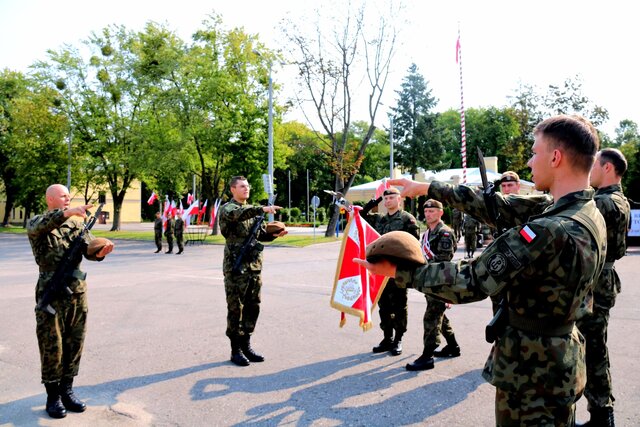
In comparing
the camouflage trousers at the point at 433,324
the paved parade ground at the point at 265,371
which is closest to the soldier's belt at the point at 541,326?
the paved parade ground at the point at 265,371

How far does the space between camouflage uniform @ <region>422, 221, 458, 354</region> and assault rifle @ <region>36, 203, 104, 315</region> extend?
143 inches

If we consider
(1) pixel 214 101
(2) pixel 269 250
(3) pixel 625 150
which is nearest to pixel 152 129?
(1) pixel 214 101

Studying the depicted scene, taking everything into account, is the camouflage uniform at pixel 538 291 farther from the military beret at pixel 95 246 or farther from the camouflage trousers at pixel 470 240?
Answer: the camouflage trousers at pixel 470 240

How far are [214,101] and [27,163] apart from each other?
18045 mm

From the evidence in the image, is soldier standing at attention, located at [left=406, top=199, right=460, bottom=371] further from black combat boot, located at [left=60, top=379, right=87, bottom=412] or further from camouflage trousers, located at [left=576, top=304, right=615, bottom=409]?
black combat boot, located at [left=60, top=379, right=87, bottom=412]

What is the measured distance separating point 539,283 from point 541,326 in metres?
0.24

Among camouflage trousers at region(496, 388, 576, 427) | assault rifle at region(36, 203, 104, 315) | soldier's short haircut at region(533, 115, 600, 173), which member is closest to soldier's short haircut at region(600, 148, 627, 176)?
soldier's short haircut at region(533, 115, 600, 173)

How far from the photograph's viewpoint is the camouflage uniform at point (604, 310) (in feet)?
13.0

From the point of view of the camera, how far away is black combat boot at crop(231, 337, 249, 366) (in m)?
5.88

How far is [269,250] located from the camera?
22656 mm

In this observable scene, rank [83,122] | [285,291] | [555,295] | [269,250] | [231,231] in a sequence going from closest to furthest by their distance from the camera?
[555,295]
[231,231]
[285,291]
[269,250]
[83,122]

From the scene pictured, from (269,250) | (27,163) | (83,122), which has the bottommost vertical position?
(269,250)

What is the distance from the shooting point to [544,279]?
2.16m

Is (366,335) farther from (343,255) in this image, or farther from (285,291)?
(285,291)
